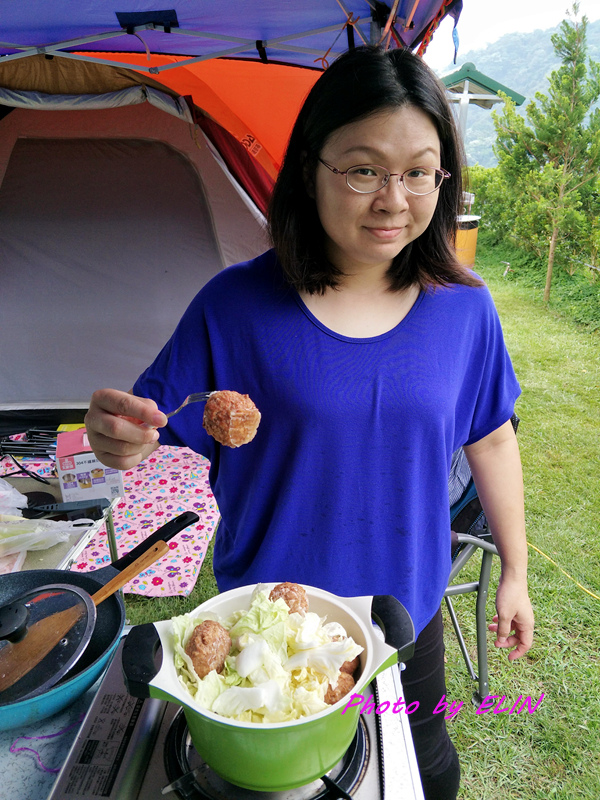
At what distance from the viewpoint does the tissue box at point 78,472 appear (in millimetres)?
2139

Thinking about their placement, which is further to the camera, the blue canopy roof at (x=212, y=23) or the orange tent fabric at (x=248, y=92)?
the orange tent fabric at (x=248, y=92)

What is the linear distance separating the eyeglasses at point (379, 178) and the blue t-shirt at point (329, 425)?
227mm

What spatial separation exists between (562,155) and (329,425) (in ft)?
27.5

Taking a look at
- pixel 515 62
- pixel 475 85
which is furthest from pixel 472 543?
pixel 515 62

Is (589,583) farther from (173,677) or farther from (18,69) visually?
(18,69)

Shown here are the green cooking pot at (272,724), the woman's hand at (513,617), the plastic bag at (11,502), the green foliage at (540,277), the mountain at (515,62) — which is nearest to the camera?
the green cooking pot at (272,724)

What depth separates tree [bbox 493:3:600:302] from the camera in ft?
24.5

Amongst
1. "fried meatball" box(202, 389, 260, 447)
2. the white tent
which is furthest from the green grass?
the white tent

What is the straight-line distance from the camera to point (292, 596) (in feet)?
2.46

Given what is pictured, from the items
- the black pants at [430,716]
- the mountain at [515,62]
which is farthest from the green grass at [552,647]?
the mountain at [515,62]

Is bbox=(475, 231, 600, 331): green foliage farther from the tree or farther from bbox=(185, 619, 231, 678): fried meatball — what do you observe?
bbox=(185, 619, 231, 678): fried meatball

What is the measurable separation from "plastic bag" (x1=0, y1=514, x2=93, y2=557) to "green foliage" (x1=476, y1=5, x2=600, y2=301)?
745 cm

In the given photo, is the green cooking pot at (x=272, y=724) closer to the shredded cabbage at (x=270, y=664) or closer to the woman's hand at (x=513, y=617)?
the shredded cabbage at (x=270, y=664)

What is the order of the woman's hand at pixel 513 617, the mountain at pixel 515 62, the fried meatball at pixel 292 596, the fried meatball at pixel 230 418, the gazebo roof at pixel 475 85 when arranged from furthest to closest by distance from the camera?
the mountain at pixel 515 62 → the gazebo roof at pixel 475 85 → the woman's hand at pixel 513 617 → the fried meatball at pixel 230 418 → the fried meatball at pixel 292 596
